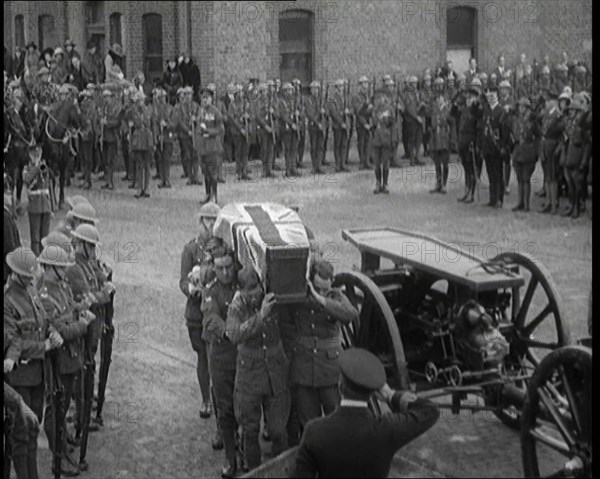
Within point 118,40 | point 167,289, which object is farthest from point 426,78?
point 167,289

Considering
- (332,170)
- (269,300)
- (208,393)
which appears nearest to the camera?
(269,300)

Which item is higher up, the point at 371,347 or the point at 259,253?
the point at 259,253

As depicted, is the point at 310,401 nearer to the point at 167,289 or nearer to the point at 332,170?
the point at 167,289

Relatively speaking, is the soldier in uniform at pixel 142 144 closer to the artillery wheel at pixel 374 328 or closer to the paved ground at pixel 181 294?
the paved ground at pixel 181 294

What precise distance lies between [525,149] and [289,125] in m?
6.51

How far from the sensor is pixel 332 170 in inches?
938

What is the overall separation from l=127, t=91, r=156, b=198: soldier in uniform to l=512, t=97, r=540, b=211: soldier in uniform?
275 inches

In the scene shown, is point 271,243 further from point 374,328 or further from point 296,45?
point 296,45

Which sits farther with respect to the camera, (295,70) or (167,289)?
(295,70)

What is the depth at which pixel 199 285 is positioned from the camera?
8.16 meters

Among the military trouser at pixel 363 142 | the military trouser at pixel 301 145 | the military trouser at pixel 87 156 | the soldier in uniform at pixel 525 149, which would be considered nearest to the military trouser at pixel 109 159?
the military trouser at pixel 87 156

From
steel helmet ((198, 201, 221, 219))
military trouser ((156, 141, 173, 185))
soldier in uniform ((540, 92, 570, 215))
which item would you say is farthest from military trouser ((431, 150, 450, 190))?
steel helmet ((198, 201, 221, 219))

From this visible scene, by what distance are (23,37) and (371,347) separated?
92.9 feet

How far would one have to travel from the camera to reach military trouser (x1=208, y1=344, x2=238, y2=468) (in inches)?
290
